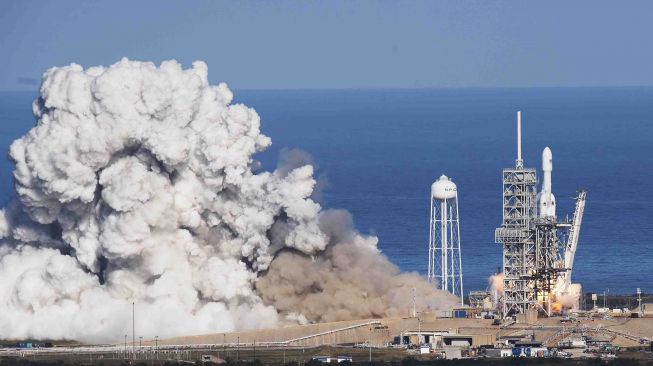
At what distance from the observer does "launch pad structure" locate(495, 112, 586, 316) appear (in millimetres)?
91438

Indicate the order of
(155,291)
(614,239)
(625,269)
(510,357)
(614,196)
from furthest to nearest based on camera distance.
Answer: (614,196), (614,239), (625,269), (155,291), (510,357)

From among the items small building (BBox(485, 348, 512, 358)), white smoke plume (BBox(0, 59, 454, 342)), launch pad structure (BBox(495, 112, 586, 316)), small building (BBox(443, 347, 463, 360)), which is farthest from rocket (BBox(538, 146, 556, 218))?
small building (BBox(485, 348, 512, 358))

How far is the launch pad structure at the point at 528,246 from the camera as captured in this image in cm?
9144

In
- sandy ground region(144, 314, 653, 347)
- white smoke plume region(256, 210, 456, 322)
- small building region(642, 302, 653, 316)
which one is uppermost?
white smoke plume region(256, 210, 456, 322)

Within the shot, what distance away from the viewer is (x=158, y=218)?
90.8m

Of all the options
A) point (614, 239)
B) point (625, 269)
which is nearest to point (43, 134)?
point (625, 269)

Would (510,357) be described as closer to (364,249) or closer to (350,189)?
(364,249)

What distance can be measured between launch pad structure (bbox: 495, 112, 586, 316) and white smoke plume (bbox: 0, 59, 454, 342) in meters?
3.33

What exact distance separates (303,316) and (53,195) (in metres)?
11.1

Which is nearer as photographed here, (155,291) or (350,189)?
(155,291)

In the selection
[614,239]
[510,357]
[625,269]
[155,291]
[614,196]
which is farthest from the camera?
[614,196]

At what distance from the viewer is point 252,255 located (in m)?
92.4

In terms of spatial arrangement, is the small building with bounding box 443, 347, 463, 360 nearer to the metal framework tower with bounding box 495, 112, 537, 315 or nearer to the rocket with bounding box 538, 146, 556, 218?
the metal framework tower with bounding box 495, 112, 537, 315

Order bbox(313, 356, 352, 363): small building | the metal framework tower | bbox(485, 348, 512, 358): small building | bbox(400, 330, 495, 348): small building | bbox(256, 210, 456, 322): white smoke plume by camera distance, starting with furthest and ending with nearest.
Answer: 1. bbox(256, 210, 456, 322): white smoke plume
2. the metal framework tower
3. bbox(400, 330, 495, 348): small building
4. bbox(485, 348, 512, 358): small building
5. bbox(313, 356, 352, 363): small building
